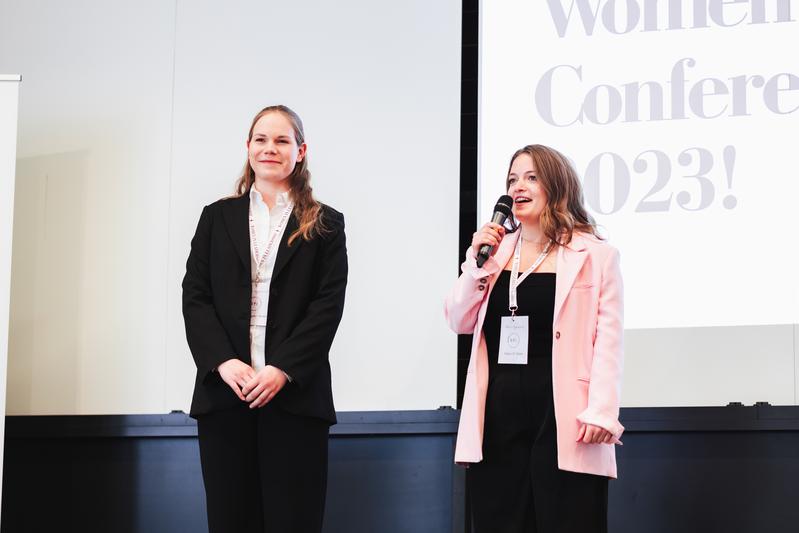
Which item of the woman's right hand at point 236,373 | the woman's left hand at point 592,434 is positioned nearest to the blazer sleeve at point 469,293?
the woman's left hand at point 592,434

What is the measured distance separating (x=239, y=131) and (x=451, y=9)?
3.15 feet

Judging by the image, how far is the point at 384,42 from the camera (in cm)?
380

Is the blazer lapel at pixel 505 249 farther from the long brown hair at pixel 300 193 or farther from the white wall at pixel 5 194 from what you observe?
the white wall at pixel 5 194

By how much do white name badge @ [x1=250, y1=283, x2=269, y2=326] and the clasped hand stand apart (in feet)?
0.46

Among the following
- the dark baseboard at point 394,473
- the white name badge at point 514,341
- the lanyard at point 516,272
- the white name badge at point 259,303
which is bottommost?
the dark baseboard at point 394,473

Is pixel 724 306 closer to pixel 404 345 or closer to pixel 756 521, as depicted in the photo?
pixel 756 521

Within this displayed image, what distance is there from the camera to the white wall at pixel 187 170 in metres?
3.67

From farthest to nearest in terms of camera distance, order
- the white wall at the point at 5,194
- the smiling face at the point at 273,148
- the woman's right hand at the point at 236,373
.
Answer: the white wall at the point at 5,194, the smiling face at the point at 273,148, the woman's right hand at the point at 236,373

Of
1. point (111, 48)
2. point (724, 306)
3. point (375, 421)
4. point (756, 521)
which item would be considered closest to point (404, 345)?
point (375, 421)

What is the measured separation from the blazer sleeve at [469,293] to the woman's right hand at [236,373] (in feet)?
1.78

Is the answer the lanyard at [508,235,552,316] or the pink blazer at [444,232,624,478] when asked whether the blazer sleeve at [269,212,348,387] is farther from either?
the lanyard at [508,235,552,316]

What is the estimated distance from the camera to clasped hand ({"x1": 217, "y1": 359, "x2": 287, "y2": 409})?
2.39 m

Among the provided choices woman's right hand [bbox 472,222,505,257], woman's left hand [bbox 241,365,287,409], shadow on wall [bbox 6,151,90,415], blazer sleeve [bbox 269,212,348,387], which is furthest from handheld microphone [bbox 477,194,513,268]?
shadow on wall [bbox 6,151,90,415]

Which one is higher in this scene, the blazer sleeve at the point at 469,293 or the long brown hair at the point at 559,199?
the long brown hair at the point at 559,199
